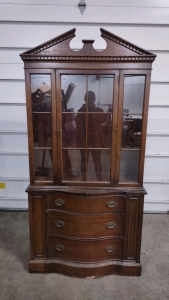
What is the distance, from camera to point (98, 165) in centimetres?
178

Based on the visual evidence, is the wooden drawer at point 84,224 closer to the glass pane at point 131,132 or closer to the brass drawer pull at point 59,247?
the brass drawer pull at point 59,247

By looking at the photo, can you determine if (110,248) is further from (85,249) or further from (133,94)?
(133,94)

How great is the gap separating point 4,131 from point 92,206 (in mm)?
1627

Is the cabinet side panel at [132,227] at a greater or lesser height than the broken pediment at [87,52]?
lesser

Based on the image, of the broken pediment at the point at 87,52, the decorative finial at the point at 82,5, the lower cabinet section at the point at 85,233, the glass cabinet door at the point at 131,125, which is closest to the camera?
the broken pediment at the point at 87,52

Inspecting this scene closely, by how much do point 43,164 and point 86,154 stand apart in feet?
1.26

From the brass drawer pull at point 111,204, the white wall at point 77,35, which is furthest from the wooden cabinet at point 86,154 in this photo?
the white wall at point 77,35

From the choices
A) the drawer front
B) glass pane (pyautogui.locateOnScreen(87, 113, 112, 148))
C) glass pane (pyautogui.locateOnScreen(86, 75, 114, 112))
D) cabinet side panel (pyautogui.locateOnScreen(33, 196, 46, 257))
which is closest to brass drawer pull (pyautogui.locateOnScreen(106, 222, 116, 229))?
the drawer front

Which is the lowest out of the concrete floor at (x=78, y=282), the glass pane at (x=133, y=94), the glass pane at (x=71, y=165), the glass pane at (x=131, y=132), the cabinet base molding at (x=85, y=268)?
the concrete floor at (x=78, y=282)

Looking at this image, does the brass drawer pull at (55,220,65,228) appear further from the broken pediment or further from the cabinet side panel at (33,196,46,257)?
the broken pediment

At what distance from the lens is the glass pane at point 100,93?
5.20 ft

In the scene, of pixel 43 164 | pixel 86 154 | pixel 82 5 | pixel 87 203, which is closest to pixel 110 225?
pixel 87 203

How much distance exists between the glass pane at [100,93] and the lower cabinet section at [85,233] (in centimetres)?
70

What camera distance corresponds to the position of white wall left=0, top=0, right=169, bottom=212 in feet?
7.64
